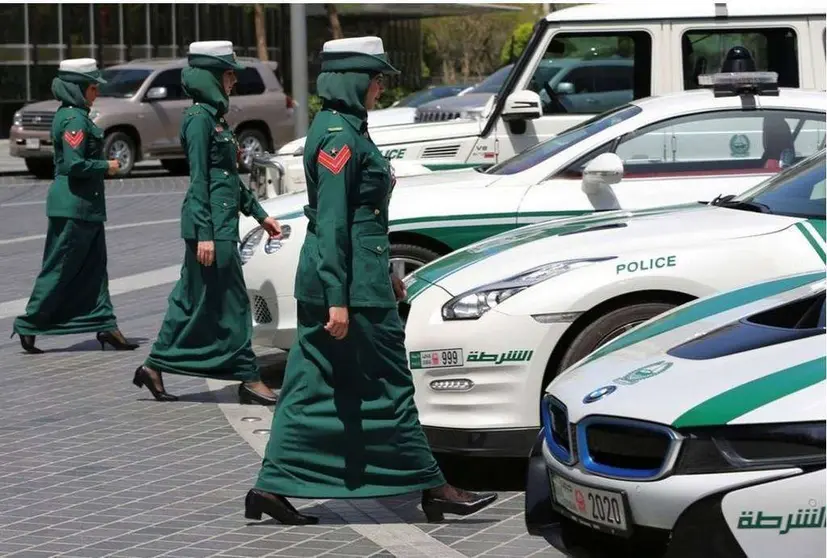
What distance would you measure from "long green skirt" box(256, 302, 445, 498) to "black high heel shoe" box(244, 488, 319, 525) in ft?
0.14

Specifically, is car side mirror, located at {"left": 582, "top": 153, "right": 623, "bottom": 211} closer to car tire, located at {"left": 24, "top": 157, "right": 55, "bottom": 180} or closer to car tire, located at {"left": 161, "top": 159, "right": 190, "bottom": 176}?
car tire, located at {"left": 24, "top": 157, "right": 55, "bottom": 180}

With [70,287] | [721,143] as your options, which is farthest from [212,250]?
[721,143]

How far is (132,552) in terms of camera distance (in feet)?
18.9

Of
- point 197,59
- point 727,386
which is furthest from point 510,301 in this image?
point 197,59

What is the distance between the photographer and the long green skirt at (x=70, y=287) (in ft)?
33.6

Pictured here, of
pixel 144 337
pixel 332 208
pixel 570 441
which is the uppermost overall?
pixel 332 208

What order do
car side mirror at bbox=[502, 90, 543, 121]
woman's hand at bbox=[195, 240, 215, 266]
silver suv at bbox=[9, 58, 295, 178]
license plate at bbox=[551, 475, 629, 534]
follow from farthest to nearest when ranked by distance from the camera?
silver suv at bbox=[9, 58, 295, 178] < car side mirror at bbox=[502, 90, 543, 121] < woman's hand at bbox=[195, 240, 215, 266] < license plate at bbox=[551, 475, 629, 534]

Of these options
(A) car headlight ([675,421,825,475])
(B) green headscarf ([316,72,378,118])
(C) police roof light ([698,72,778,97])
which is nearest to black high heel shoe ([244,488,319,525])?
(B) green headscarf ([316,72,378,118])

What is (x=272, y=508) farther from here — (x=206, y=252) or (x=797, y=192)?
(x=797, y=192)

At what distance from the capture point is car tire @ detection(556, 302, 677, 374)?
639 cm

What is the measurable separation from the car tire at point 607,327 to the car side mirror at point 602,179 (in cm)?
151

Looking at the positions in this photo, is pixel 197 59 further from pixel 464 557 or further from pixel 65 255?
pixel 464 557

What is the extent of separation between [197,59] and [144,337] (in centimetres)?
297

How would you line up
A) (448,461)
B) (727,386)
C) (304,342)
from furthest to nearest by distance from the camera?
(448,461) → (304,342) → (727,386)
